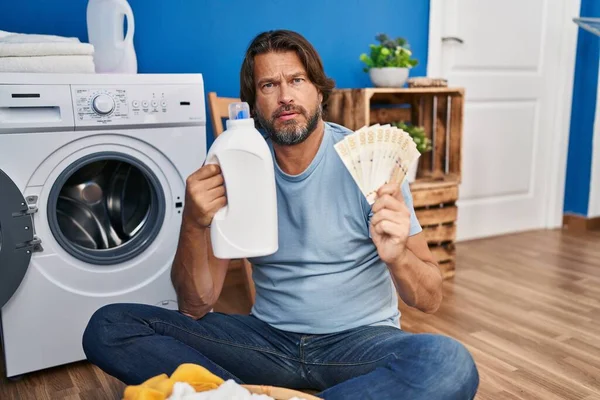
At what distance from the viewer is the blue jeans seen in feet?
3.53

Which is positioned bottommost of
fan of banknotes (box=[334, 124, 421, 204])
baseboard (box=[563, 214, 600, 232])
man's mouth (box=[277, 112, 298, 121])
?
baseboard (box=[563, 214, 600, 232])

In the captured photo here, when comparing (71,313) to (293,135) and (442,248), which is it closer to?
(293,135)

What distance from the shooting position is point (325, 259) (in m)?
1.30

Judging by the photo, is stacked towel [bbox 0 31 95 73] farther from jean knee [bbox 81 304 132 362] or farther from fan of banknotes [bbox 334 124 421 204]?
fan of banknotes [bbox 334 124 421 204]

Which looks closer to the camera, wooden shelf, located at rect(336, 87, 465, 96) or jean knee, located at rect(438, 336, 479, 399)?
jean knee, located at rect(438, 336, 479, 399)

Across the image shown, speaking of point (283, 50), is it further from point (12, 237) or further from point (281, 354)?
point (12, 237)

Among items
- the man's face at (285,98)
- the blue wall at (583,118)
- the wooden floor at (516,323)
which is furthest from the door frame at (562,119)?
the man's face at (285,98)

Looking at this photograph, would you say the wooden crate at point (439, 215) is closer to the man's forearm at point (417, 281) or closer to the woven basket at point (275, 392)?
the man's forearm at point (417, 281)

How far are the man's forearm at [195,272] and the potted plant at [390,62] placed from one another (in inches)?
58.7

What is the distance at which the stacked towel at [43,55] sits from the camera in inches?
62.9

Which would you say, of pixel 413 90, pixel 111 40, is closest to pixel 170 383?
pixel 111 40

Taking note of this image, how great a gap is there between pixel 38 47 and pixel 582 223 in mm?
3157

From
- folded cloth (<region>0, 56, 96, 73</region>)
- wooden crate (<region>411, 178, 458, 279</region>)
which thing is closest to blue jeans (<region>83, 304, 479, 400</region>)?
folded cloth (<region>0, 56, 96, 73</region>)

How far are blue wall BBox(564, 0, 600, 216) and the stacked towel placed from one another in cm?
290
